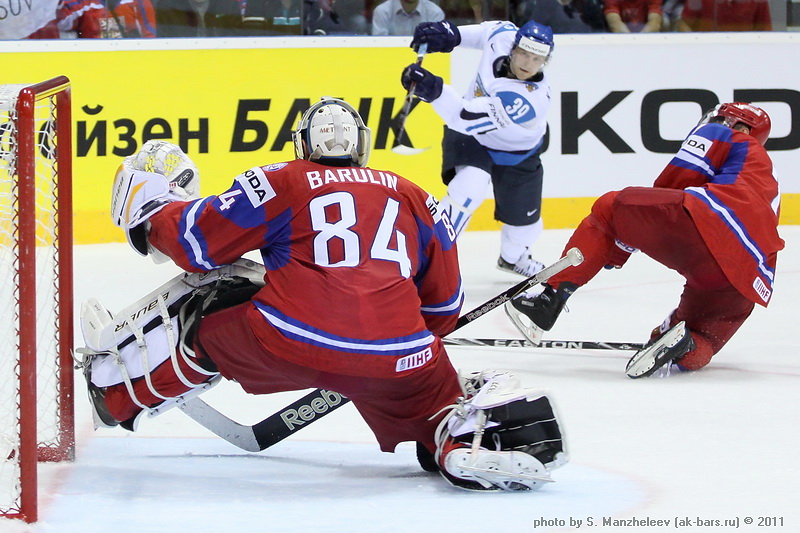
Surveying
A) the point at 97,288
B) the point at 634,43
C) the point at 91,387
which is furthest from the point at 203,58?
the point at 91,387

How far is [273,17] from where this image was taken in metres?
6.07

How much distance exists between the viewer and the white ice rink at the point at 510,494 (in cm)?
229

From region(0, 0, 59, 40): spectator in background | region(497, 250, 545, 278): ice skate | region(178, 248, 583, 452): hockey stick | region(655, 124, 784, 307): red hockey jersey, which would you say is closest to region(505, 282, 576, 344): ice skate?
region(655, 124, 784, 307): red hockey jersey

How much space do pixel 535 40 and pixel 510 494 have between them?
8.85ft

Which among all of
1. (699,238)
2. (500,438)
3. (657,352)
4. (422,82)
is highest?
(422,82)

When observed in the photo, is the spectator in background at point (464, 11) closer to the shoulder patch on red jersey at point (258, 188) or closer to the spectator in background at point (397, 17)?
the spectator in background at point (397, 17)

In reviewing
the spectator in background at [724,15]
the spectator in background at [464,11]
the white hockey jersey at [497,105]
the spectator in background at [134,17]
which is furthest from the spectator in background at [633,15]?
the spectator in background at [134,17]

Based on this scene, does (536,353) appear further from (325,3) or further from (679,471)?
(325,3)

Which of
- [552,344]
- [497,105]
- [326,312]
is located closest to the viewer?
[326,312]

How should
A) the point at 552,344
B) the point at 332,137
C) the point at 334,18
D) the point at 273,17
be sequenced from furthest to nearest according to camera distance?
the point at 334,18 → the point at 273,17 → the point at 552,344 → the point at 332,137

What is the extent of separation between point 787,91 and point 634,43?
0.83 metres

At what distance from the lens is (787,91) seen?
21.0 ft

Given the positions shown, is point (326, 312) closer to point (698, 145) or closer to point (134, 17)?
point (698, 145)

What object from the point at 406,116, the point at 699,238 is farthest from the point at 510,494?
the point at 406,116
